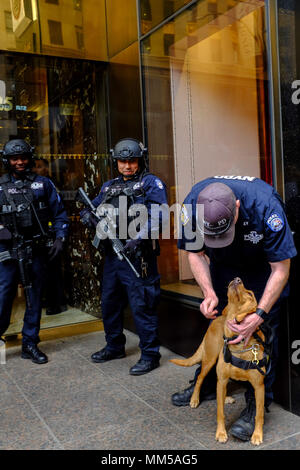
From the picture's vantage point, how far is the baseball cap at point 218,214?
2459mm

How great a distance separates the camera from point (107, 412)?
125 inches

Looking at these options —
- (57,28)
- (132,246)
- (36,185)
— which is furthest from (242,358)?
(57,28)

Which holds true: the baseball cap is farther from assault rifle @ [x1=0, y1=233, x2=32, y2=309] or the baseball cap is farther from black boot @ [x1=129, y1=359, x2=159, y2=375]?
assault rifle @ [x1=0, y1=233, x2=32, y2=309]

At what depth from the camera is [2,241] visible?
13.9 ft

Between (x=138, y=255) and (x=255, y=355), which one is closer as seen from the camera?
(x=255, y=355)

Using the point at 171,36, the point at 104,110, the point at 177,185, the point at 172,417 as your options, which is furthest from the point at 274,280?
the point at 104,110

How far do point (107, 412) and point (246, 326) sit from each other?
1287 mm

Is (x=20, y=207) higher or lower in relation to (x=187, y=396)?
higher

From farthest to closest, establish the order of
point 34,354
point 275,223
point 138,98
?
point 138,98, point 34,354, point 275,223

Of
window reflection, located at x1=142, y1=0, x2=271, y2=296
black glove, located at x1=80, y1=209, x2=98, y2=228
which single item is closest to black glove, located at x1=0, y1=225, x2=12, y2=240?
black glove, located at x1=80, y1=209, x2=98, y2=228

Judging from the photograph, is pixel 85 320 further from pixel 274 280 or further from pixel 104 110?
pixel 274 280

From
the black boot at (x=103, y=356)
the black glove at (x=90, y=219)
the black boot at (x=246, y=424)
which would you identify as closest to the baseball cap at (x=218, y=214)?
the black boot at (x=246, y=424)

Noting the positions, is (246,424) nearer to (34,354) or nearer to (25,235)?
(34,354)

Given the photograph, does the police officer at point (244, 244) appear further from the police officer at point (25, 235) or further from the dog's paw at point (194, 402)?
the police officer at point (25, 235)
